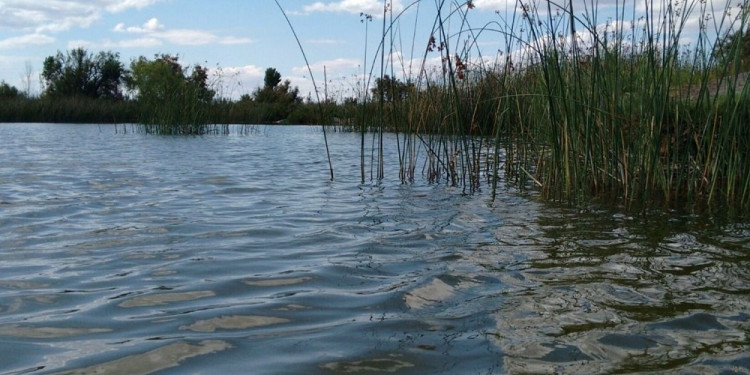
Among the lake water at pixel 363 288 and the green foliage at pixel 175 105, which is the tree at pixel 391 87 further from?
the green foliage at pixel 175 105

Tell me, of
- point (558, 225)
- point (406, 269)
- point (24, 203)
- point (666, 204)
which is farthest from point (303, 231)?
point (666, 204)

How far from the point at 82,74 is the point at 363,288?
4040 cm

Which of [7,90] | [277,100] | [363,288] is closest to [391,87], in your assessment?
[363,288]

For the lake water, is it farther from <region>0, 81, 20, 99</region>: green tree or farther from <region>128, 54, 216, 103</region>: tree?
<region>0, 81, 20, 99</region>: green tree

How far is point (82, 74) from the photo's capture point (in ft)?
128

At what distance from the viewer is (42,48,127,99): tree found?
38594 millimetres

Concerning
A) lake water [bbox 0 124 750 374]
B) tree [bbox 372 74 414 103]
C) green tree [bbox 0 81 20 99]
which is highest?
green tree [bbox 0 81 20 99]

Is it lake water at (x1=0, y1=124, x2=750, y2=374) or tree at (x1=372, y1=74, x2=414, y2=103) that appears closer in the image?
lake water at (x1=0, y1=124, x2=750, y2=374)

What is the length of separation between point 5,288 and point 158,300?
570 millimetres

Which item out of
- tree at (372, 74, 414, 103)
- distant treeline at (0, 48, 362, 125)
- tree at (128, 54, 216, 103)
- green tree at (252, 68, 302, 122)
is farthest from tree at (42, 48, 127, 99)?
tree at (372, 74, 414, 103)

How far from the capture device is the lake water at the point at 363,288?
1.82m

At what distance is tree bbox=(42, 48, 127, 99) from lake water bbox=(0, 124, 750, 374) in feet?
121

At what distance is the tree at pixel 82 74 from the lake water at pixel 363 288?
37.0m

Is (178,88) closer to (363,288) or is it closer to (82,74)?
(363,288)
